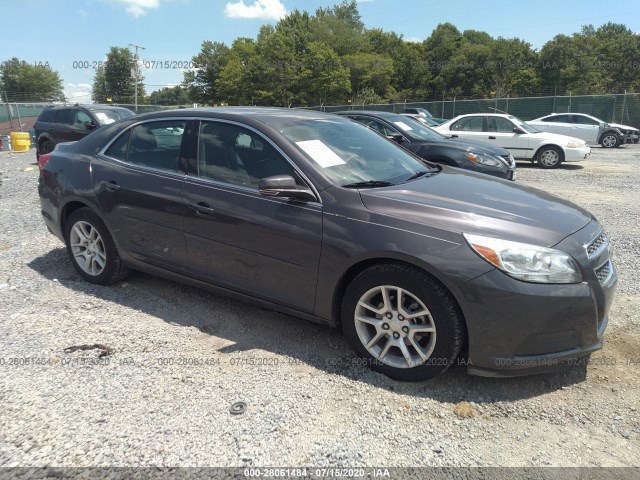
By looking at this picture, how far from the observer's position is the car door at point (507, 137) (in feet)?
44.8

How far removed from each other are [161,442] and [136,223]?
6.71ft

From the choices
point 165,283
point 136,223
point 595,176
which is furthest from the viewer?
point 595,176

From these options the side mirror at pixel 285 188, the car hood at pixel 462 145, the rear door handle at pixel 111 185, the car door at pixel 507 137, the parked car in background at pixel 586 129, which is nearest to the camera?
the side mirror at pixel 285 188

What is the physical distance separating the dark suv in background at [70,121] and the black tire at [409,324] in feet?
36.0

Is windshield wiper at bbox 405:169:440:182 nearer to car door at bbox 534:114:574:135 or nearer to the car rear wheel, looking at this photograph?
the car rear wheel

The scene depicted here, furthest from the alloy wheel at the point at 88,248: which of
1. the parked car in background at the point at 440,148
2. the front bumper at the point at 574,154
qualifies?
the front bumper at the point at 574,154

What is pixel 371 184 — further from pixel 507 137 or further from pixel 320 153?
pixel 507 137

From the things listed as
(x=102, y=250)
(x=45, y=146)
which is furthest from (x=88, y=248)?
(x=45, y=146)

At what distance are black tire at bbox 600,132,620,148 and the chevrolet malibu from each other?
63.2 ft

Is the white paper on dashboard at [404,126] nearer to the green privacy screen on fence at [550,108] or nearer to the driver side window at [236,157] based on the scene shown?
the driver side window at [236,157]

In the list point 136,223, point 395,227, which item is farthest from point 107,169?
point 395,227

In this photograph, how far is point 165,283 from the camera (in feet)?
15.0

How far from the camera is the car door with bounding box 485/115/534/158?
13664mm

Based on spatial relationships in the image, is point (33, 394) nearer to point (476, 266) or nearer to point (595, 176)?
point (476, 266)
